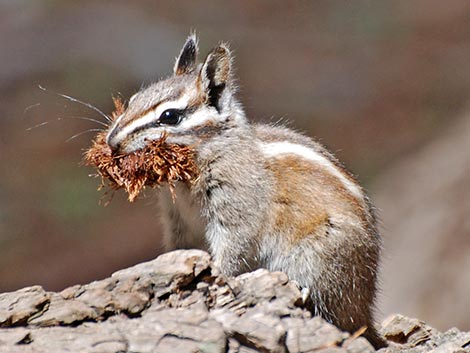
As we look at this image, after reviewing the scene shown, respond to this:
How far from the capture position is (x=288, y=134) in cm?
580

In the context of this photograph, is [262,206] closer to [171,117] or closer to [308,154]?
[308,154]

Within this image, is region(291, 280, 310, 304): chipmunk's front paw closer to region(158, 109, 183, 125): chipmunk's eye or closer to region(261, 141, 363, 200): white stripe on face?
region(261, 141, 363, 200): white stripe on face

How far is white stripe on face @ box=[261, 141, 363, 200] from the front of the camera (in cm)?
552

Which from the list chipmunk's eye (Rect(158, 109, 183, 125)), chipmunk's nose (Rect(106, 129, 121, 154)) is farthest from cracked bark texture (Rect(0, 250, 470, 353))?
chipmunk's eye (Rect(158, 109, 183, 125))

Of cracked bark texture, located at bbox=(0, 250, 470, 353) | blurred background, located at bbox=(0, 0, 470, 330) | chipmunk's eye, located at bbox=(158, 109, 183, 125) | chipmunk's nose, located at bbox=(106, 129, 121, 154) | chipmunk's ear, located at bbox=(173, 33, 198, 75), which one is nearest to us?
cracked bark texture, located at bbox=(0, 250, 470, 353)

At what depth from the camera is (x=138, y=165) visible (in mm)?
4895

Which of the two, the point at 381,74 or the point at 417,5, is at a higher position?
the point at 417,5

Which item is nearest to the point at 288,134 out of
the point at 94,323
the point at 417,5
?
the point at 94,323

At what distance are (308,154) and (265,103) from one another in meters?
8.08

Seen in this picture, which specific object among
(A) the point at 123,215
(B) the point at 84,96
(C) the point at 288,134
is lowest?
(C) the point at 288,134

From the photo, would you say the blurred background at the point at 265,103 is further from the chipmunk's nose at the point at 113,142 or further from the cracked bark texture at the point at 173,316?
the chipmunk's nose at the point at 113,142

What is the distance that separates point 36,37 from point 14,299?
971 centimetres

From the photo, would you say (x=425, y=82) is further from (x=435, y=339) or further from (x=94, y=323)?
(x=94, y=323)

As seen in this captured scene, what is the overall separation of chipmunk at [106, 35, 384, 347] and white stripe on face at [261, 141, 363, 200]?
1 centimetres
